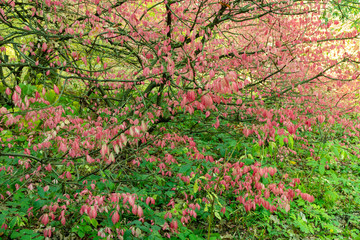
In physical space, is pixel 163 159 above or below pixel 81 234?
above

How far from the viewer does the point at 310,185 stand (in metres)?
4.84

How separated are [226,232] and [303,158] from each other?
3819 millimetres

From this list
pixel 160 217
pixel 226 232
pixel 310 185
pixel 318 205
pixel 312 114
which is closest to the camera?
pixel 160 217

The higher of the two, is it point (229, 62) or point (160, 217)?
point (229, 62)

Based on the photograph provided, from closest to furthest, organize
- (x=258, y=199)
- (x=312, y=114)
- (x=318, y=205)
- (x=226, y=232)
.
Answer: (x=258, y=199) < (x=226, y=232) < (x=318, y=205) < (x=312, y=114)

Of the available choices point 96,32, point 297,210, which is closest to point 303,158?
point 297,210

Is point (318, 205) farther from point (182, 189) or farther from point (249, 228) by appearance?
point (182, 189)

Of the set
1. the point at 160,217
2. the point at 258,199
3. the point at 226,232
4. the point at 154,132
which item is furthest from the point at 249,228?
the point at 154,132

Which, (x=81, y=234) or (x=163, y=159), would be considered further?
(x=163, y=159)

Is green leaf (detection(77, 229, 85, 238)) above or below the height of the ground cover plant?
below

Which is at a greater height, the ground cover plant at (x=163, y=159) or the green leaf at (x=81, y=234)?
the ground cover plant at (x=163, y=159)

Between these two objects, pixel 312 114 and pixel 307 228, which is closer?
pixel 307 228

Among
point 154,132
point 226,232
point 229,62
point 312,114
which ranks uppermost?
point 229,62

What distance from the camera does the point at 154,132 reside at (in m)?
5.05
